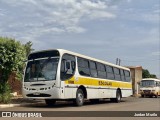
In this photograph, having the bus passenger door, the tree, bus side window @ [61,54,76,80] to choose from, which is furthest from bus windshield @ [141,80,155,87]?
the bus passenger door

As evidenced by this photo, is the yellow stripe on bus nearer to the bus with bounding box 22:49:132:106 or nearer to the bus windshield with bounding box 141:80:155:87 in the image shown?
the bus with bounding box 22:49:132:106

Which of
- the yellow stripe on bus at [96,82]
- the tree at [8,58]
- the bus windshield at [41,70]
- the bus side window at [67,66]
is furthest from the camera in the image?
the tree at [8,58]

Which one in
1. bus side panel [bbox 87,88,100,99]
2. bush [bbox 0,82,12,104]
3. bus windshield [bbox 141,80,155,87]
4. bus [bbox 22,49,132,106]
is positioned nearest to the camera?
bus [bbox 22,49,132,106]

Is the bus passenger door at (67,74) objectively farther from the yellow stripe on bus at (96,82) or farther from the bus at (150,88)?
the bus at (150,88)

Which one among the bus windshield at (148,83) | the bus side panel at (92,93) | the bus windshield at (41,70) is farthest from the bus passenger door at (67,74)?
the bus windshield at (148,83)

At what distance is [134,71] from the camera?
63406 mm

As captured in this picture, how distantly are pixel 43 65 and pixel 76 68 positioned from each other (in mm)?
2090

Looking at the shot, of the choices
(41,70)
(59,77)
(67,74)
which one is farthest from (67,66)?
(41,70)

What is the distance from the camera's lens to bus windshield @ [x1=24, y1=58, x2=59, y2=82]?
58.5 feet

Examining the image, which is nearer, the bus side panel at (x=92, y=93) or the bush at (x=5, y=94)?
the bush at (x=5, y=94)

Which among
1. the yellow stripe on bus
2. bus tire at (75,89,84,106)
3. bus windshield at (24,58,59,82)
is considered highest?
bus windshield at (24,58,59,82)

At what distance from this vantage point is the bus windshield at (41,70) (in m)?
17.8

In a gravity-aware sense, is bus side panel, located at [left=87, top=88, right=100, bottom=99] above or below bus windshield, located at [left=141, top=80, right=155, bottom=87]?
below

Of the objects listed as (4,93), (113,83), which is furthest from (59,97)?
(113,83)
